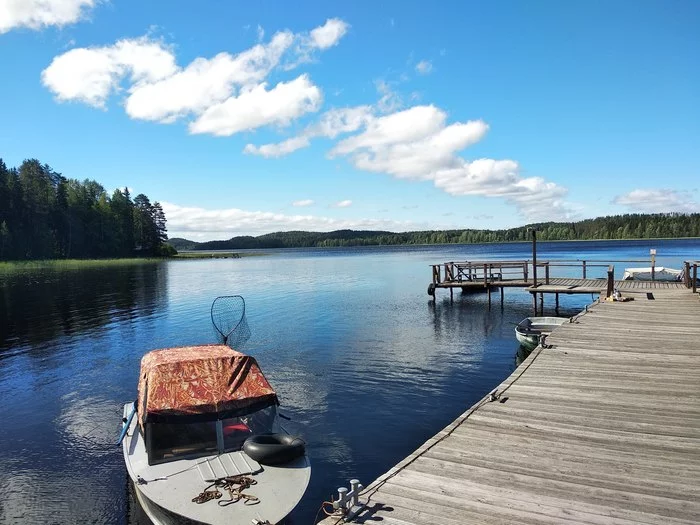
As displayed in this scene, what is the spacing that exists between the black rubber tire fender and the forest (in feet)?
378

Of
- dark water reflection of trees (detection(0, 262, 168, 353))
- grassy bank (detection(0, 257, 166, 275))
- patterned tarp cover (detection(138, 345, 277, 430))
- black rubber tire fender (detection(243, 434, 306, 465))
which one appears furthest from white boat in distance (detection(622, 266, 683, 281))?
grassy bank (detection(0, 257, 166, 275))

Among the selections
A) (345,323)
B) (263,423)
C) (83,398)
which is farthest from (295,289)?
(263,423)

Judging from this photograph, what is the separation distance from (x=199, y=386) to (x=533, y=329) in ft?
59.2

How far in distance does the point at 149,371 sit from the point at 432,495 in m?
6.77

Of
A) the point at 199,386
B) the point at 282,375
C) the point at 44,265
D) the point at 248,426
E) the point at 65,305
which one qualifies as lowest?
the point at 282,375

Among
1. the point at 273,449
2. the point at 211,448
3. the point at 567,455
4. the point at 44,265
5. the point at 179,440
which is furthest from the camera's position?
the point at 44,265

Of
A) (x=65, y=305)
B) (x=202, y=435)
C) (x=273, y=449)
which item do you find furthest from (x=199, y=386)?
(x=65, y=305)

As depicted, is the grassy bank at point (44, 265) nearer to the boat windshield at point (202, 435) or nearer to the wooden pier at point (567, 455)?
the boat windshield at point (202, 435)

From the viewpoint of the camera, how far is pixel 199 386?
391 inches

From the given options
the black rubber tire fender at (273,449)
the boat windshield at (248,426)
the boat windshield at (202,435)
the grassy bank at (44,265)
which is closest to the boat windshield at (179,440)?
the boat windshield at (202,435)

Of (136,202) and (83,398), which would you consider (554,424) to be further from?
(136,202)

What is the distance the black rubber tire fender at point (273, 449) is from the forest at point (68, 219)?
378 ft

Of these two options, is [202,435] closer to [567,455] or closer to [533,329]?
[567,455]

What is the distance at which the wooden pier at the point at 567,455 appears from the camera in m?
6.27
